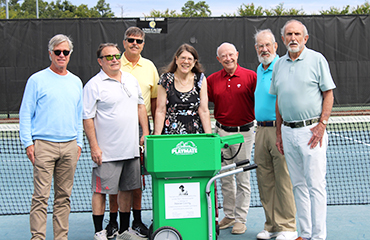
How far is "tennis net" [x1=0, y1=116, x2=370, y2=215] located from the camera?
17.9ft

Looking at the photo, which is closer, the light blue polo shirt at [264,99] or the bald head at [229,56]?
the light blue polo shirt at [264,99]

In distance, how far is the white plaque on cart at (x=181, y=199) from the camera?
11.1 feet

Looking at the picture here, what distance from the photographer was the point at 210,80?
4.51 meters

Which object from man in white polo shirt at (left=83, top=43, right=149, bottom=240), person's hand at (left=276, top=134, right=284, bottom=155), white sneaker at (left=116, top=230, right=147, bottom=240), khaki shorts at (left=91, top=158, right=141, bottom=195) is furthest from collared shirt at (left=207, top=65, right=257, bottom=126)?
Result: white sneaker at (left=116, top=230, right=147, bottom=240)

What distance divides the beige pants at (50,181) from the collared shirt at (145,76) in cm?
94

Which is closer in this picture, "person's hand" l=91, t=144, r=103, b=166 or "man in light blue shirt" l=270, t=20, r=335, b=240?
"man in light blue shirt" l=270, t=20, r=335, b=240

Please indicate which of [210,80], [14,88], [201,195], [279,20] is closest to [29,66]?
[14,88]

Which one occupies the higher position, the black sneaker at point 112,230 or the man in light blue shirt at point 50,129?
the man in light blue shirt at point 50,129

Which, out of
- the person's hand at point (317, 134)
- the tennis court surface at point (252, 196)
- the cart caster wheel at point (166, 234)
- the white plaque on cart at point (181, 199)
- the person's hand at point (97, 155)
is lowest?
the tennis court surface at point (252, 196)

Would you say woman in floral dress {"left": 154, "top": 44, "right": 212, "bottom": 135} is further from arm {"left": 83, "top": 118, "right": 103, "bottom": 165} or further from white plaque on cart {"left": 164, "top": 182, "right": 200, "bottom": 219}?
white plaque on cart {"left": 164, "top": 182, "right": 200, "bottom": 219}

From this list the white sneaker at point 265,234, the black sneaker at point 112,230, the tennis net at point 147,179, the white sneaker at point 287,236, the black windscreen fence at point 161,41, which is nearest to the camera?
the white sneaker at point 287,236

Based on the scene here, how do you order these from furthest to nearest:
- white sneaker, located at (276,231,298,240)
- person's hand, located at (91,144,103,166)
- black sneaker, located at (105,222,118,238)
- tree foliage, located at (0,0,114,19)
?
tree foliage, located at (0,0,114,19) → black sneaker, located at (105,222,118,238) → white sneaker, located at (276,231,298,240) → person's hand, located at (91,144,103,166)

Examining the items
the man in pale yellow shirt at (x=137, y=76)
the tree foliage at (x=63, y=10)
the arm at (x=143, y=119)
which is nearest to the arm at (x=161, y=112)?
the arm at (x=143, y=119)

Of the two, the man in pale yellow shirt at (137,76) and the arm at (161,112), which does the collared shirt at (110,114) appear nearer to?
the arm at (161,112)
